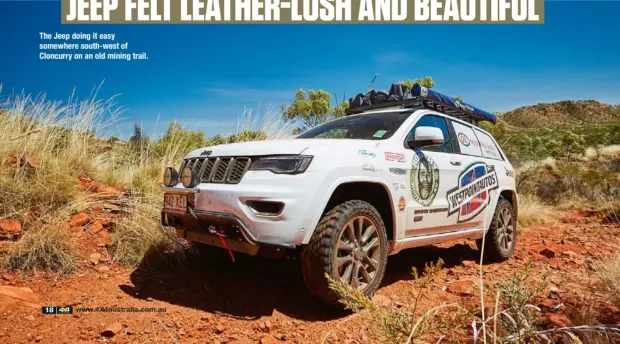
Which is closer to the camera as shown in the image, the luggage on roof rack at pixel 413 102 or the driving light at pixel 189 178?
the driving light at pixel 189 178

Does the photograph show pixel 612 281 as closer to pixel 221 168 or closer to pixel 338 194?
pixel 338 194

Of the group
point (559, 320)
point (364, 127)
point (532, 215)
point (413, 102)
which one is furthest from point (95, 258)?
point (532, 215)

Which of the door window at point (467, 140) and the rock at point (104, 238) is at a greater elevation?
the door window at point (467, 140)

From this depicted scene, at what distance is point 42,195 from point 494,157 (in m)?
5.57

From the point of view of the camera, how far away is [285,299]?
11.1 ft

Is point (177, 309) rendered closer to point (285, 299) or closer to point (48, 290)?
point (285, 299)

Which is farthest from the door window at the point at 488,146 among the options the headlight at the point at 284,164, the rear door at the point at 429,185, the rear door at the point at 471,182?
the headlight at the point at 284,164

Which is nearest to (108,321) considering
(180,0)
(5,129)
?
(5,129)

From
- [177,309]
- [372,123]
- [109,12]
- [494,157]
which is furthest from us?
[109,12]

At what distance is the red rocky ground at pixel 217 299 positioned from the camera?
2715mm

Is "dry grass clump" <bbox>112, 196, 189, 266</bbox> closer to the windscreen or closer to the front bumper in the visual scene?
the front bumper

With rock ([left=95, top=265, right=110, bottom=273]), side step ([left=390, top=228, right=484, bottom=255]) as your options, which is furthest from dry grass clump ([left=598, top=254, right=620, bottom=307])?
rock ([left=95, top=265, right=110, bottom=273])

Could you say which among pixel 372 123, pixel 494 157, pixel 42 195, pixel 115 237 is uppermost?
pixel 372 123

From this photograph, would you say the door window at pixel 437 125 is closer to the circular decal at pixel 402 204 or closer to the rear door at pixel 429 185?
the rear door at pixel 429 185
